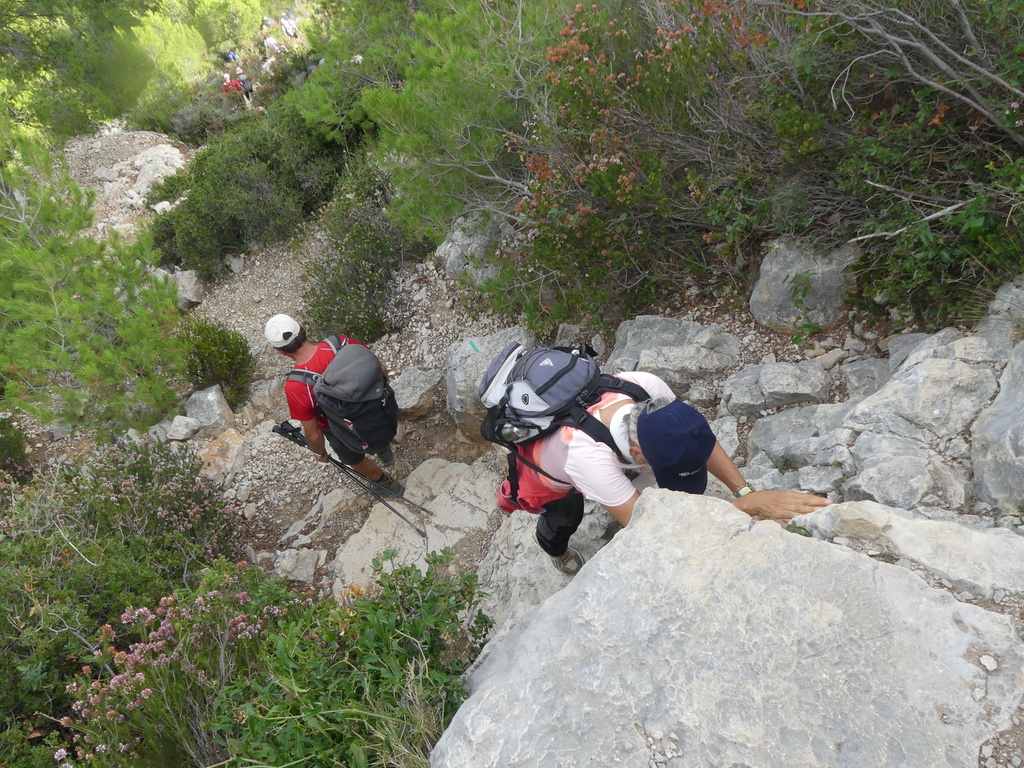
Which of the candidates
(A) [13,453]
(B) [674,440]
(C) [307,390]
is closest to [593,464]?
(B) [674,440]

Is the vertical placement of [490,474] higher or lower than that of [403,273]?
lower

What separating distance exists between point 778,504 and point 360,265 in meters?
6.22

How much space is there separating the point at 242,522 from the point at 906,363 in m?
5.52

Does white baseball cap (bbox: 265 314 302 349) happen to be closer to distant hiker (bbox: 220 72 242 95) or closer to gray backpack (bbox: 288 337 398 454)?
gray backpack (bbox: 288 337 398 454)

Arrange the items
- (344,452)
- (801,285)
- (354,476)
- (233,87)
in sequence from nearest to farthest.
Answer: (801,285), (344,452), (354,476), (233,87)

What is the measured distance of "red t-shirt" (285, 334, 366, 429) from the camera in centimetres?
436

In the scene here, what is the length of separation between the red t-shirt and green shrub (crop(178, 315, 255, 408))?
3153mm

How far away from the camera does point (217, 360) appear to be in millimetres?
7039

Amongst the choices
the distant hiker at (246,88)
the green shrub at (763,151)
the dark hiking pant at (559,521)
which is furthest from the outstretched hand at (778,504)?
the distant hiker at (246,88)

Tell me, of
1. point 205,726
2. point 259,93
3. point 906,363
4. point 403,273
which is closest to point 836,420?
point 906,363

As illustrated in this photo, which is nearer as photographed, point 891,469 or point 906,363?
point 891,469

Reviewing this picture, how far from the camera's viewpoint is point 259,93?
14375mm

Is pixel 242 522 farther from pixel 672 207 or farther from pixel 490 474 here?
pixel 672 207

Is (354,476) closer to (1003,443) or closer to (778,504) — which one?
(778,504)
